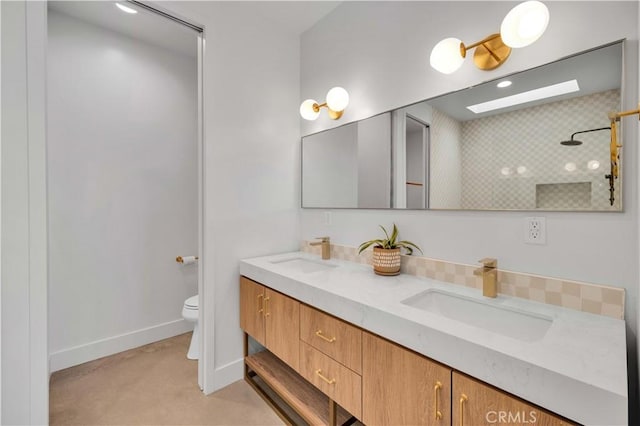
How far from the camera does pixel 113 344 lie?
229 cm

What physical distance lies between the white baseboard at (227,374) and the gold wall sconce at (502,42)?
2190mm

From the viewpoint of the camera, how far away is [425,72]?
1515mm

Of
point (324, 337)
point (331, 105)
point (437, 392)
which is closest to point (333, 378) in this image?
point (324, 337)

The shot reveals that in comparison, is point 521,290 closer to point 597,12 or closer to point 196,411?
point 597,12

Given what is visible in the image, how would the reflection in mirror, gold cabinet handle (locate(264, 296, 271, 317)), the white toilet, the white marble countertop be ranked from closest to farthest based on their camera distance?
the white marble countertop
gold cabinet handle (locate(264, 296, 271, 317))
the reflection in mirror
the white toilet

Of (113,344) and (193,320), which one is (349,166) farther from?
(113,344)

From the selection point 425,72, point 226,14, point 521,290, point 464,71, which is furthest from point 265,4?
point 521,290

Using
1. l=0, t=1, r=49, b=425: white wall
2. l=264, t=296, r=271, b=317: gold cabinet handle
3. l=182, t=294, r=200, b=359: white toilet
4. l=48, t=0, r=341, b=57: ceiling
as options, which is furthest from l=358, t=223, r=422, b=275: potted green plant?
l=48, t=0, r=341, b=57: ceiling

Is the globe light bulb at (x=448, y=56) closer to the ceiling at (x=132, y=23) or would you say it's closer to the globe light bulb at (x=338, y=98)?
the globe light bulb at (x=338, y=98)

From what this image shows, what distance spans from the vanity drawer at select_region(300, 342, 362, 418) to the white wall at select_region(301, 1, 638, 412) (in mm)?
739

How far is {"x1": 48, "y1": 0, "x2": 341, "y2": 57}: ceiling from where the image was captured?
76.8 inches

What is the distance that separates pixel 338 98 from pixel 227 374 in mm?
2022

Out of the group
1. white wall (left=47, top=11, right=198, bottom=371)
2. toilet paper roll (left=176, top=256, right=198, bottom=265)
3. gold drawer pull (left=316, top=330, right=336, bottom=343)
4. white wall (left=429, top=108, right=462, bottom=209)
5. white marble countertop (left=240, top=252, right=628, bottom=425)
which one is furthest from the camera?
toilet paper roll (left=176, top=256, right=198, bottom=265)

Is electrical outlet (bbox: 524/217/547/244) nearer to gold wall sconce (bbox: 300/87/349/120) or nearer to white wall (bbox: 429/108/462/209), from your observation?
white wall (bbox: 429/108/462/209)
